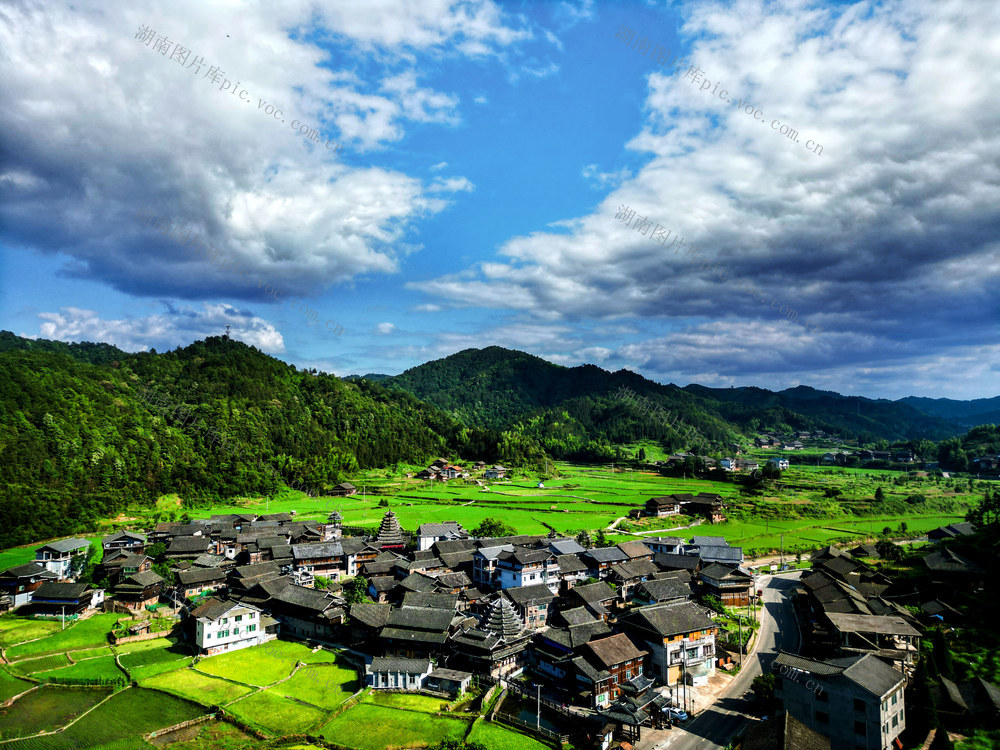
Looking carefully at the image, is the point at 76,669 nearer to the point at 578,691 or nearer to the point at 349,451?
the point at 578,691

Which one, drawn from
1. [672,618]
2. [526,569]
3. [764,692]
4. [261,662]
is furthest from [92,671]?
[764,692]

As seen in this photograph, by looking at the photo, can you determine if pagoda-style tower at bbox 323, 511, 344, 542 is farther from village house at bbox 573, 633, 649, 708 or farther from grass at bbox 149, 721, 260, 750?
village house at bbox 573, 633, 649, 708

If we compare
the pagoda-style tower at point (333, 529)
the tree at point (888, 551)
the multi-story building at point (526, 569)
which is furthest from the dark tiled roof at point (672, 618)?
the pagoda-style tower at point (333, 529)

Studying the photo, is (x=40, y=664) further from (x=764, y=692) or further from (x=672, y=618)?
(x=764, y=692)

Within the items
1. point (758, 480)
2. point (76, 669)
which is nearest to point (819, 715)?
point (76, 669)

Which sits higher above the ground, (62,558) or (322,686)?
(62,558)

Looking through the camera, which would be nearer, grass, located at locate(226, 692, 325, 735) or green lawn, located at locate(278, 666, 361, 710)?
grass, located at locate(226, 692, 325, 735)

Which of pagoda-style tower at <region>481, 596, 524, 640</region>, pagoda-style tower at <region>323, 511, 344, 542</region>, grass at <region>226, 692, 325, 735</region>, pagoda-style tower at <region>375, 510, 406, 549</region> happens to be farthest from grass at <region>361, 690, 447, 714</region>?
pagoda-style tower at <region>323, 511, 344, 542</region>
